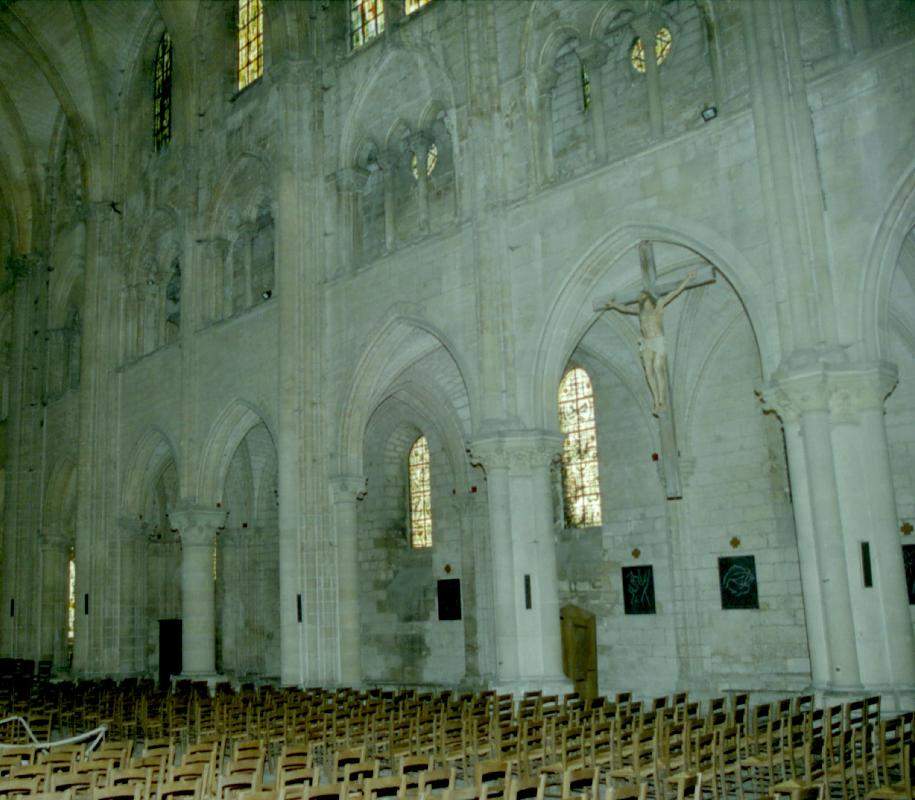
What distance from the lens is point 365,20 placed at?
22.7 metres

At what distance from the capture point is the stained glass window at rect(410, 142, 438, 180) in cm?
2055

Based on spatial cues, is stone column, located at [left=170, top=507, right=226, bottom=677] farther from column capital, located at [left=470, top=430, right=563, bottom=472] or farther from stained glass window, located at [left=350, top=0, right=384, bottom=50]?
stained glass window, located at [left=350, top=0, right=384, bottom=50]

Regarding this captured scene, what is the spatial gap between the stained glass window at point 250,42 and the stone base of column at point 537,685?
16342 millimetres

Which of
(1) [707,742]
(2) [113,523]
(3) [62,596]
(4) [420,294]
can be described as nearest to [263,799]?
(1) [707,742]

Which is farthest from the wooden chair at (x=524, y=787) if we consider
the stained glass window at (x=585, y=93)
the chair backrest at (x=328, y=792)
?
the stained glass window at (x=585, y=93)

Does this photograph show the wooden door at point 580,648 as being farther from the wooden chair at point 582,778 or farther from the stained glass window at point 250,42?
the stained glass window at point 250,42

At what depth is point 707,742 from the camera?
9.42 m

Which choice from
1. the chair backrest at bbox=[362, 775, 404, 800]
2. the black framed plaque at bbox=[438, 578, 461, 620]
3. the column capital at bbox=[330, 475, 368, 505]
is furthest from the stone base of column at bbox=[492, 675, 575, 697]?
the chair backrest at bbox=[362, 775, 404, 800]

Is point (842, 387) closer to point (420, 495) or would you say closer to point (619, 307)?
point (619, 307)

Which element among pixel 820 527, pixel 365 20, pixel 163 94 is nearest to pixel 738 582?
pixel 820 527

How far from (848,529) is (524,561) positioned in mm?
5629

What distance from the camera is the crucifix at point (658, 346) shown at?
15266 millimetres

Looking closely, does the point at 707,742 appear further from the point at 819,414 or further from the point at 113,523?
the point at 113,523

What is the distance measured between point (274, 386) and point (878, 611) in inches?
547
